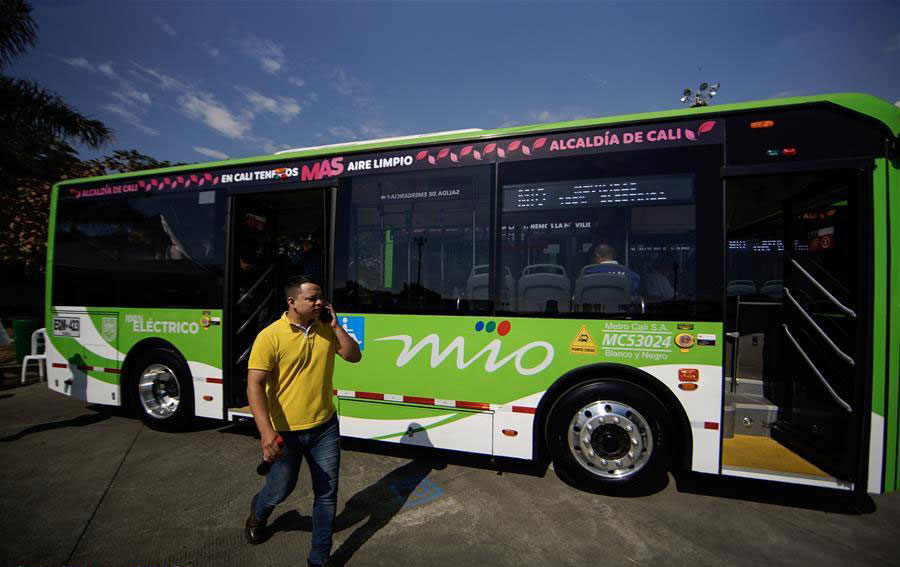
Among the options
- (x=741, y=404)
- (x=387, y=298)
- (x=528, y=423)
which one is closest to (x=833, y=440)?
(x=741, y=404)

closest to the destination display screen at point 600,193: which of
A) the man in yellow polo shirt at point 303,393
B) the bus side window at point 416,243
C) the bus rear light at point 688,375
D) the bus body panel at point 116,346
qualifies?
the bus side window at point 416,243

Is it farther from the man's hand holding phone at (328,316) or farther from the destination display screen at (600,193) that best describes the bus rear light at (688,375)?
the man's hand holding phone at (328,316)

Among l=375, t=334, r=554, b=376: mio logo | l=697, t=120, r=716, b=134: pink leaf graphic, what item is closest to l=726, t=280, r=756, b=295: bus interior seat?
l=697, t=120, r=716, b=134: pink leaf graphic

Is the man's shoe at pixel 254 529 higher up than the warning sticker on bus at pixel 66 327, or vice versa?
the warning sticker on bus at pixel 66 327

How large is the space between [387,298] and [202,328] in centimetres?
240

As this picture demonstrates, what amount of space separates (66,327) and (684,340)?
7.42 metres

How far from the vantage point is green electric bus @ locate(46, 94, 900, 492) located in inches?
121

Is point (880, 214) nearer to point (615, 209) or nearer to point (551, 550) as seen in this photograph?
point (615, 209)

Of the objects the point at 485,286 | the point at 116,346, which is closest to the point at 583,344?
the point at 485,286

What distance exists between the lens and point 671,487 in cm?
360

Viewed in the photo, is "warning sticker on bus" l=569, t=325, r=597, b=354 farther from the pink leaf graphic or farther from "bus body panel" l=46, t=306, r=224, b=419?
"bus body panel" l=46, t=306, r=224, b=419

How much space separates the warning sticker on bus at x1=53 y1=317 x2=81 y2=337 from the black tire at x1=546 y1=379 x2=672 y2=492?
616 cm

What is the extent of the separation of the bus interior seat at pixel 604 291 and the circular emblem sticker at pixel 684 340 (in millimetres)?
468

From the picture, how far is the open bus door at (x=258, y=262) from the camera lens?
180 inches
